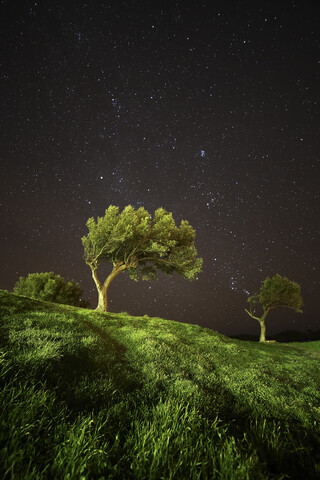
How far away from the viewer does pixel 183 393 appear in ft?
13.5

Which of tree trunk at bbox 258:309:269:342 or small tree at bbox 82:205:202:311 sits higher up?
small tree at bbox 82:205:202:311

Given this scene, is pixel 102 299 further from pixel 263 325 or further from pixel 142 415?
pixel 263 325

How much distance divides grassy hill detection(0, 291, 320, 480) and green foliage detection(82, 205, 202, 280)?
16492mm

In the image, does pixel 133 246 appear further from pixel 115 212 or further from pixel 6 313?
pixel 6 313

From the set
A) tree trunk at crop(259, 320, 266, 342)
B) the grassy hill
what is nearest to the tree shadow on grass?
the grassy hill

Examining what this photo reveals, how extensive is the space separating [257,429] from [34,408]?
11.0 feet

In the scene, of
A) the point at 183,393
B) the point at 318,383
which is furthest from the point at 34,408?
the point at 318,383

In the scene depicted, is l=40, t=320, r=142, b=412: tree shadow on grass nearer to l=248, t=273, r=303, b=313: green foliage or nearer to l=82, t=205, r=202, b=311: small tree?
l=82, t=205, r=202, b=311: small tree

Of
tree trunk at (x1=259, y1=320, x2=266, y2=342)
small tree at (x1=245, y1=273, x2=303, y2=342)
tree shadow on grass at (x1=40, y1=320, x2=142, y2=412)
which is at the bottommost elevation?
tree trunk at (x1=259, y1=320, x2=266, y2=342)

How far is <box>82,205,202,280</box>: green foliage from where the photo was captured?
76.8 ft

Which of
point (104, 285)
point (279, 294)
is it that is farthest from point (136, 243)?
point (279, 294)

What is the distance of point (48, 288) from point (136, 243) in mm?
26431

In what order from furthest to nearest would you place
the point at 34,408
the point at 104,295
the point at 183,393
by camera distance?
the point at 104,295 → the point at 183,393 → the point at 34,408

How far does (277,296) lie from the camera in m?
37.9
